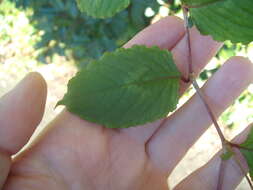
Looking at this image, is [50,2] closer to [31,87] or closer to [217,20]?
[31,87]

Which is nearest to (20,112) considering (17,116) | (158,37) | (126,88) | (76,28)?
(17,116)

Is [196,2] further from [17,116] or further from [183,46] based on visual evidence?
[17,116]

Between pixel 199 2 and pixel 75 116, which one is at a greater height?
pixel 199 2

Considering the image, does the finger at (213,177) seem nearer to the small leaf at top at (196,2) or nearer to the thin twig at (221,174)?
the thin twig at (221,174)

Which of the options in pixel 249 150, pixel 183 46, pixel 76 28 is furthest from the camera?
pixel 76 28

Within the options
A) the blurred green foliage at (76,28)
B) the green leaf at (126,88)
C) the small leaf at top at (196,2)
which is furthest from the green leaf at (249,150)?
the blurred green foliage at (76,28)

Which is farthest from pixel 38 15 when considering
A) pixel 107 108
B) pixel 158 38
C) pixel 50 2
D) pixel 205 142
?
pixel 107 108
